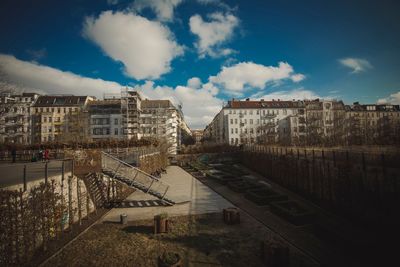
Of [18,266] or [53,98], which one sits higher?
[53,98]

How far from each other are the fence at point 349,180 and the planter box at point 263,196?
353 cm

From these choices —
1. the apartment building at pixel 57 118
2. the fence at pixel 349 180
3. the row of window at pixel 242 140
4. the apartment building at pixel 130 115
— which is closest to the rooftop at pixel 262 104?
the row of window at pixel 242 140

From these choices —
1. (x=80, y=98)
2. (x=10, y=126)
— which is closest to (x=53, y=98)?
(x=80, y=98)

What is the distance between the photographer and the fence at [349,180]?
39.7 feet

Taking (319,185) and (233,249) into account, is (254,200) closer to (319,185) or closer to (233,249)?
(319,185)

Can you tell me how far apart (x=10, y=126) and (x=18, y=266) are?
8274 cm

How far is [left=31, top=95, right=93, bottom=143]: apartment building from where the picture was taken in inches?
2581

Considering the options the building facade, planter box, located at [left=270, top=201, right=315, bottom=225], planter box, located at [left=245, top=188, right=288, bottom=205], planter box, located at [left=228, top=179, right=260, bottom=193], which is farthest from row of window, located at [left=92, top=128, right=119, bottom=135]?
planter box, located at [left=270, top=201, right=315, bottom=225]

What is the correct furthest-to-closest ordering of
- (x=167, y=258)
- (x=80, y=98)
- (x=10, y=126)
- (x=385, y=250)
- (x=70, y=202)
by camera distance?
(x=80, y=98), (x=10, y=126), (x=70, y=202), (x=385, y=250), (x=167, y=258)

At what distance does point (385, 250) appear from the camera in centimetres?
951

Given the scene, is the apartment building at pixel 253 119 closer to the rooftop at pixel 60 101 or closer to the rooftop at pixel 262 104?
the rooftop at pixel 262 104

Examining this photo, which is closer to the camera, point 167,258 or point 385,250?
point 167,258

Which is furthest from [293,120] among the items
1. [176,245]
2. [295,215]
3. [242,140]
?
[176,245]

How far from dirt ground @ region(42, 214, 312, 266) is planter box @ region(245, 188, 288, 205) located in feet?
14.2
